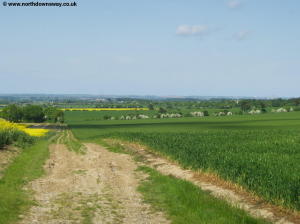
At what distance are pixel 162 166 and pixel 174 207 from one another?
1068cm

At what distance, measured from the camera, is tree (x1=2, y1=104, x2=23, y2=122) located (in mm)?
129750

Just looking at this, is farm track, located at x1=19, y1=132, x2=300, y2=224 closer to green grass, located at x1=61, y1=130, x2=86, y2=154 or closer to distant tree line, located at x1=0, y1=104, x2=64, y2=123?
green grass, located at x1=61, y1=130, x2=86, y2=154

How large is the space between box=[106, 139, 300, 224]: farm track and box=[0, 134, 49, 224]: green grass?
7406mm

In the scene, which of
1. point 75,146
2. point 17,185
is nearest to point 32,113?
point 75,146

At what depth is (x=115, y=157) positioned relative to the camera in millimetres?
30375

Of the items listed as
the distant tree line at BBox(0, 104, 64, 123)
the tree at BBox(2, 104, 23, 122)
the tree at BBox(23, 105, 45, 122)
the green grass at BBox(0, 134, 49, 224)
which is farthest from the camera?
the tree at BBox(23, 105, 45, 122)

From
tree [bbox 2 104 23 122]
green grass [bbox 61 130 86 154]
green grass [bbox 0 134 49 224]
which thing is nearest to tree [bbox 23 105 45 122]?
tree [bbox 2 104 23 122]

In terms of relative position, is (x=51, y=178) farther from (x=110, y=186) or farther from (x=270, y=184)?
(x=270, y=184)

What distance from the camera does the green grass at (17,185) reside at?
13.0 metres

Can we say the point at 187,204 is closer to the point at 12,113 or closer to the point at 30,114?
the point at 12,113

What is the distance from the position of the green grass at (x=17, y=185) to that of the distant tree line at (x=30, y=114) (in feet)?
360

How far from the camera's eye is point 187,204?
14.3 meters

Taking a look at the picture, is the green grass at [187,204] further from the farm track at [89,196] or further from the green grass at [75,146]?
the green grass at [75,146]

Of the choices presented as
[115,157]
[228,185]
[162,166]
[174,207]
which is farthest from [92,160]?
[174,207]
